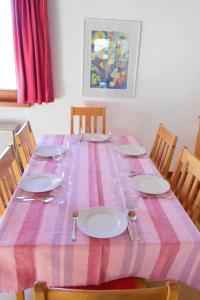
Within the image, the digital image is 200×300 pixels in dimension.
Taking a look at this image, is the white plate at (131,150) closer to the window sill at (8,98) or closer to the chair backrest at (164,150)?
the chair backrest at (164,150)

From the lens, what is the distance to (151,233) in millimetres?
1026

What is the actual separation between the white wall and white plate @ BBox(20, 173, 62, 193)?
5.00ft

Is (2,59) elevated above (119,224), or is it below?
above

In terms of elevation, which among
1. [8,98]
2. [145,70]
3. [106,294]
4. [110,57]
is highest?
[110,57]

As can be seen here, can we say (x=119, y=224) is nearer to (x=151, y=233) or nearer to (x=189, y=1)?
(x=151, y=233)

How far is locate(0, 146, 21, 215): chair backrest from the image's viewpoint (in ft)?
4.26

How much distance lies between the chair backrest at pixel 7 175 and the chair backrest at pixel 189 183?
93cm

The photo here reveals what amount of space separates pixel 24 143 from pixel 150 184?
914mm

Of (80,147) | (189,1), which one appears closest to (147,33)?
(189,1)

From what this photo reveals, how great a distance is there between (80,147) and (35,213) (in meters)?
0.79

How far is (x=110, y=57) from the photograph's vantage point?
265 cm

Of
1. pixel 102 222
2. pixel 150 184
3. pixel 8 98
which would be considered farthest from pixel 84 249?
pixel 8 98

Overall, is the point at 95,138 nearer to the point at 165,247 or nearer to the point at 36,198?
the point at 36,198

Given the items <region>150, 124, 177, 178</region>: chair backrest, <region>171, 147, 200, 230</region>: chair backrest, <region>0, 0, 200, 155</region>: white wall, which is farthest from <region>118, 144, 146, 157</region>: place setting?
<region>0, 0, 200, 155</region>: white wall
